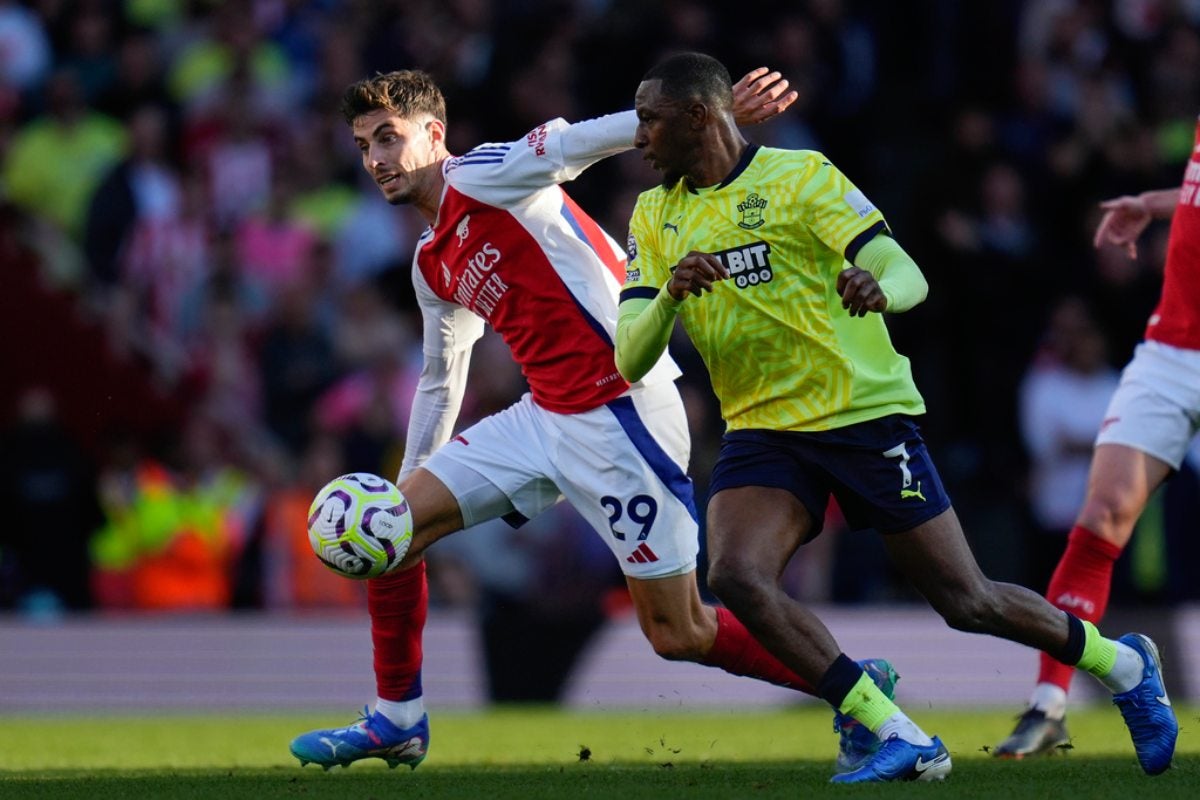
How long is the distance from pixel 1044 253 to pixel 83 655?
6.41 m

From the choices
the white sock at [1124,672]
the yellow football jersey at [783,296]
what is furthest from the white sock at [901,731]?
the yellow football jersey at [783,296]

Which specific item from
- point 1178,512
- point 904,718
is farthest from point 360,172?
point 904,718

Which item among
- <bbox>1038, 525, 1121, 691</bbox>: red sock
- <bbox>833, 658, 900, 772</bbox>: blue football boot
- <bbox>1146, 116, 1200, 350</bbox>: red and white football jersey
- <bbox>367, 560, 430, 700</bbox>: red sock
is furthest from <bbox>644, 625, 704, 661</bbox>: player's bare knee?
<bbox>1146, 116, 1200, 350</bbox>: red and white football jersey

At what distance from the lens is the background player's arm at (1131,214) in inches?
310

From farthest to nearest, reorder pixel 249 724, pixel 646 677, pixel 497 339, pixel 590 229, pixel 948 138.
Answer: pixel 948 138
pixel 497 339
pixel 646 677
pixel 249 724
pixel 590 229

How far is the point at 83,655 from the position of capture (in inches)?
456

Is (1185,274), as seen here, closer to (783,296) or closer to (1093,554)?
(1093,554)

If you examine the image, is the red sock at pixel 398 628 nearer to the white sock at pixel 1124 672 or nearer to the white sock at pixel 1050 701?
the white sock at pixel 1050 701

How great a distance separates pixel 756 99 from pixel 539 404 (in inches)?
57.3

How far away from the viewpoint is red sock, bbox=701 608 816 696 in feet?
23.9

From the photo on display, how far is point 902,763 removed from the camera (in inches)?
245

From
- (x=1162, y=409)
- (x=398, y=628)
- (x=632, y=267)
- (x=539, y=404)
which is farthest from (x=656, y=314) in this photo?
(x=1162, y=409)

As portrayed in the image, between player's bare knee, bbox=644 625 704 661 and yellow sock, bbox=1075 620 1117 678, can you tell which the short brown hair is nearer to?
player's bare knee, bbox=644 625 704 661

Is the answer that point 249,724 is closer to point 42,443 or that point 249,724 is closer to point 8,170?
point 42,443
